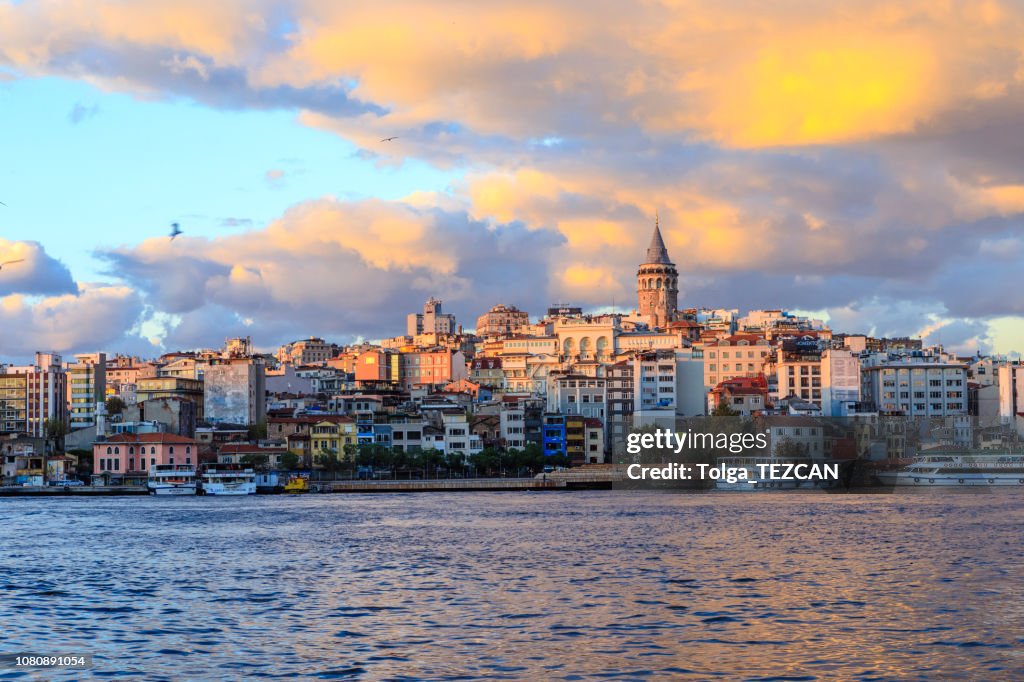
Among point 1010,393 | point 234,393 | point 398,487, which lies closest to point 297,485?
point 398,487

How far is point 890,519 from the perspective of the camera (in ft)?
158

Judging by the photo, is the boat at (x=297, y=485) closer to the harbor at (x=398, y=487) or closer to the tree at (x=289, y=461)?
the harbor at (x=398, y=487)

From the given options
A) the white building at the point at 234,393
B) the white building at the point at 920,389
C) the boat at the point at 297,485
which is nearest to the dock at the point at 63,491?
the boat at the point at 297,485

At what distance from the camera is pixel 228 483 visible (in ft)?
254

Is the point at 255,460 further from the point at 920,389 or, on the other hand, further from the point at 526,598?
the point at 526,598

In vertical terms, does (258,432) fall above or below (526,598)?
above

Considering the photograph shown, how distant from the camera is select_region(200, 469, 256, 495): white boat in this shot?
252 feet

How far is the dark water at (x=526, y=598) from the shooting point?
19125 millimetres

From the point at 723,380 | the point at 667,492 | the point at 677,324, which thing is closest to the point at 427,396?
the point at 723,380

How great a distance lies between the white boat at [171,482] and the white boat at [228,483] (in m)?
0.69

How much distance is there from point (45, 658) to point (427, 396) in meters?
89.0

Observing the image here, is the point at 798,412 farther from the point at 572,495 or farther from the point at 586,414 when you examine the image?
the point at 572,495

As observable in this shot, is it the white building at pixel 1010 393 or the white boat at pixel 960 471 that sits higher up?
the white building at pixel 1010 393

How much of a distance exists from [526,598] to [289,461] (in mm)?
59288
